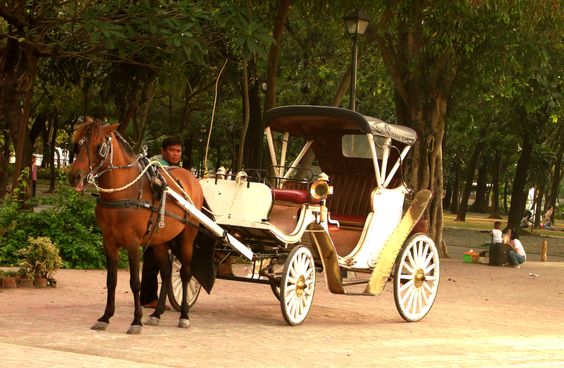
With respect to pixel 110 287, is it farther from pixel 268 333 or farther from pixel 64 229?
pixel 64 229

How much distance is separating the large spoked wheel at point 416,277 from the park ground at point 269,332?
0.19 metres

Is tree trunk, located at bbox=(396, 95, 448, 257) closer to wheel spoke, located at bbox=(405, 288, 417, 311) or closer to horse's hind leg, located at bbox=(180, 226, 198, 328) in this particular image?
wheel spoke, located at bbox=(405, 288, 417, 311)

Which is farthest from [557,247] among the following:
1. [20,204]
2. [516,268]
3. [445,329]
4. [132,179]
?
[132,179]

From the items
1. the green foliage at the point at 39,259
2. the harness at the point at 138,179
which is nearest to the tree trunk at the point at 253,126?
the green foliage at the point at 39,259

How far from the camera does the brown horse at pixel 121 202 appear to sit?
10.9m

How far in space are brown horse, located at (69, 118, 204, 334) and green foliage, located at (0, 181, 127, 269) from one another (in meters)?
6.37

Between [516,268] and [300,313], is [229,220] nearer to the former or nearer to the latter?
[300,313]

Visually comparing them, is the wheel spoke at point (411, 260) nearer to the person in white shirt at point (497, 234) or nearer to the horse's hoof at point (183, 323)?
the horse's hoof at point (183, 323)

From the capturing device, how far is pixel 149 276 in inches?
519

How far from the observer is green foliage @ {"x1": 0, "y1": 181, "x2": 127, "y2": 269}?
58.6 feet

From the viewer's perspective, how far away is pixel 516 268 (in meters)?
26.4

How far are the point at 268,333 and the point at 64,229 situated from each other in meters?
7.34

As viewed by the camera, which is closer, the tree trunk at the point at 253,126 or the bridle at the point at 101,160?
the bridle at the point at 101,160

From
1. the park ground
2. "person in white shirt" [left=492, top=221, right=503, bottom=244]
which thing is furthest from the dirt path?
"person in white shirt" [left=492, top=221, right=503, bottom=244]
